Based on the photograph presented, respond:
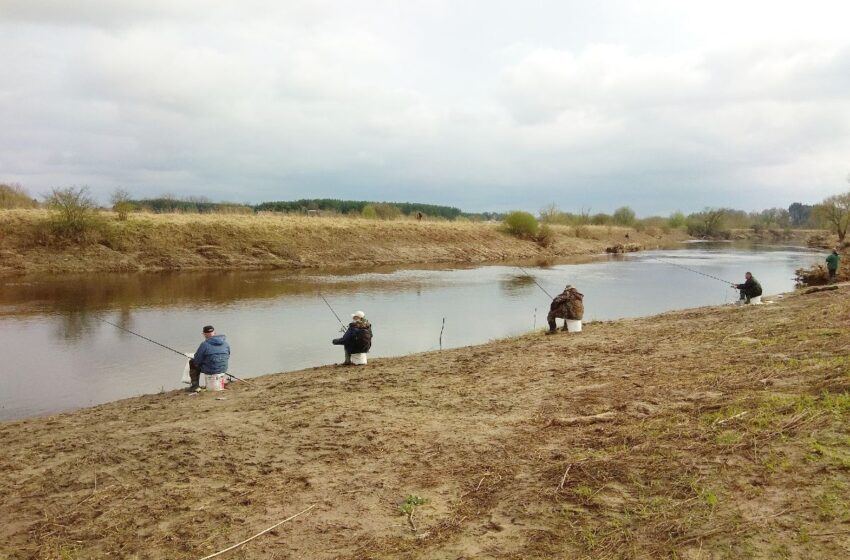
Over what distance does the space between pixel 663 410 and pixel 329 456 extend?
3710 mm

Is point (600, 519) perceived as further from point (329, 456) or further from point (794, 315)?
point (794, 315)

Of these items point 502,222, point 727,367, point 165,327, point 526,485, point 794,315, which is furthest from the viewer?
point 502,222

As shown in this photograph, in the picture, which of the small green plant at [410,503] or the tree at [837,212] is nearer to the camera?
the small green plant at [410,503]

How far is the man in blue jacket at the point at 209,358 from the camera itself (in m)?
9.75

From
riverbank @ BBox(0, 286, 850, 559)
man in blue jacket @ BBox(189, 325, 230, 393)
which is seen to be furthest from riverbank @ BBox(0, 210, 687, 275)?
riverbank @ BBox(0, 286, 850, 559)

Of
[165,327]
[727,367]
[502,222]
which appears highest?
[502,222]

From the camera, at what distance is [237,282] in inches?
1184

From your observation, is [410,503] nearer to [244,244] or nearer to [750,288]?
[750,288]

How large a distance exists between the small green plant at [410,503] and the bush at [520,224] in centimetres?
5742

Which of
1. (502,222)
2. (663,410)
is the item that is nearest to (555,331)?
(663,410)

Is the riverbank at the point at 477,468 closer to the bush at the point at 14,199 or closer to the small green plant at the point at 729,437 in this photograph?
the small green plant at the point at 729,437

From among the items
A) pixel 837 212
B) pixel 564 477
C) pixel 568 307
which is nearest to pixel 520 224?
pixel 837 212

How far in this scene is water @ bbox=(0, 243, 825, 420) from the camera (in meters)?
12.2

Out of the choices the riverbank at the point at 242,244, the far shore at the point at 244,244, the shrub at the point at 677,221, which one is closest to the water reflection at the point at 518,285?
the far shore at the point at 244,244
